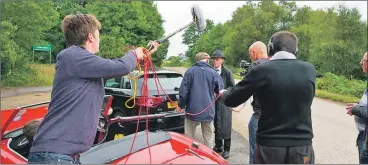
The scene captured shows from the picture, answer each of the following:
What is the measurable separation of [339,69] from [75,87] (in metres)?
25.8

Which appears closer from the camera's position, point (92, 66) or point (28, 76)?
point (92, 66)

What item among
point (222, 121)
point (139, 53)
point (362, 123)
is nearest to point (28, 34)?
point (222, 121)

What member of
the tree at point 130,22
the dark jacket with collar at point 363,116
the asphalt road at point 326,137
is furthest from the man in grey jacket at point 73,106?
the tree at point 130,22

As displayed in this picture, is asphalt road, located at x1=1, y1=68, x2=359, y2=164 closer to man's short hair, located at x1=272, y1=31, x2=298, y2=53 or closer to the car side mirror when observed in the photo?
the car side mirror

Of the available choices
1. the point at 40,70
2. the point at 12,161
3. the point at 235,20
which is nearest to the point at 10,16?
the point at 40,70

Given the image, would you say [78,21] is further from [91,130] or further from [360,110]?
[360,110]

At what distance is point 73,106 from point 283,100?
4.93 feet

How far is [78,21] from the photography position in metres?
2.24

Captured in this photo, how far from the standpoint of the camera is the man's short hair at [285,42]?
275 centimetres

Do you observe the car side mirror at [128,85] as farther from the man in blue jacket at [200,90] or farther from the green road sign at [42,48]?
the green road sign at [42,48]

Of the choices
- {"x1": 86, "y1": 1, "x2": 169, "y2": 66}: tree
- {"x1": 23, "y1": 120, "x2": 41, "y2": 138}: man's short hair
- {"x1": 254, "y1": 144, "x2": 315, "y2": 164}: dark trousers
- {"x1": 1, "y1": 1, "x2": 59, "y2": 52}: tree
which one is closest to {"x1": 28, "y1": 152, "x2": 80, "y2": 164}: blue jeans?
{"x1": 23, "y1": 120, "x2": 41, "y2": 138}: man's short hair

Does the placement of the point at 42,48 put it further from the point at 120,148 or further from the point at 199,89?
the point at 120,148

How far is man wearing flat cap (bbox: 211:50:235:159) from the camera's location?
6.05 metres

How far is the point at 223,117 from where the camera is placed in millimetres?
6043
